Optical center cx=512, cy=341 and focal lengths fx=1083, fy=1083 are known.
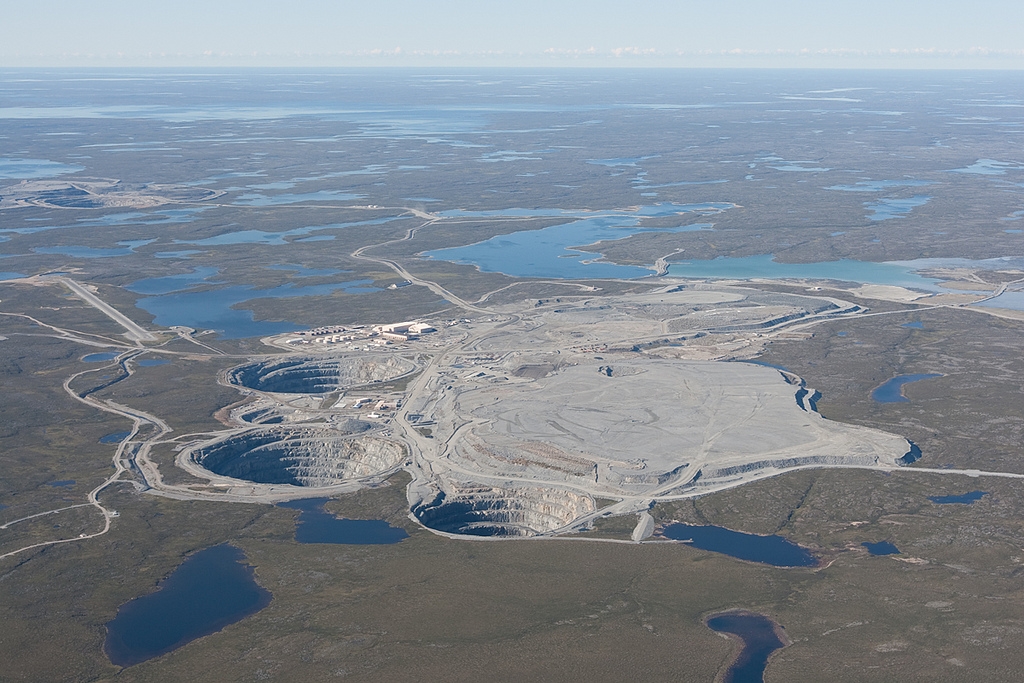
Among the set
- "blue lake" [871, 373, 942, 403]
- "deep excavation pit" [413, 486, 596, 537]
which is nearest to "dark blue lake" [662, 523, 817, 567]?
"deep excavation pit" [413, 486, 596, 537]

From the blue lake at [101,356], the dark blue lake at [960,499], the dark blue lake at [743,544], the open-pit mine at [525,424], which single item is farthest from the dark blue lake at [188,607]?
the blue lake at [101,356]

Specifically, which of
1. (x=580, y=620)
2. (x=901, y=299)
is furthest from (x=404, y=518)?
(x=901, y=299)

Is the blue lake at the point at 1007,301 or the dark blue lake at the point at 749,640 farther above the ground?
the dark blue lake at the point at 749,640

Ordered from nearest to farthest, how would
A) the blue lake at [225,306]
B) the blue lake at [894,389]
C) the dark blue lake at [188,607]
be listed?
the dark blue lake at [188,607] < the blue lake at [894,389] < the blue lake at [225,306]

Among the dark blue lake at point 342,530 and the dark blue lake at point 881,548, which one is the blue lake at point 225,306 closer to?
the dark blue lake at point 342,530

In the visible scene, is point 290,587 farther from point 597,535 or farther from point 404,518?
point 597,535

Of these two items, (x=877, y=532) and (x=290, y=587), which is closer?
(x=290, y=587)

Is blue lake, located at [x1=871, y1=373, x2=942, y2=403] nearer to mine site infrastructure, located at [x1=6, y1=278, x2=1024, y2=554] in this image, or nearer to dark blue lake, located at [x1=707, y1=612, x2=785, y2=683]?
mine site infrastructure, located at [x1=6, y1=278, x2=1024, y2=554]
